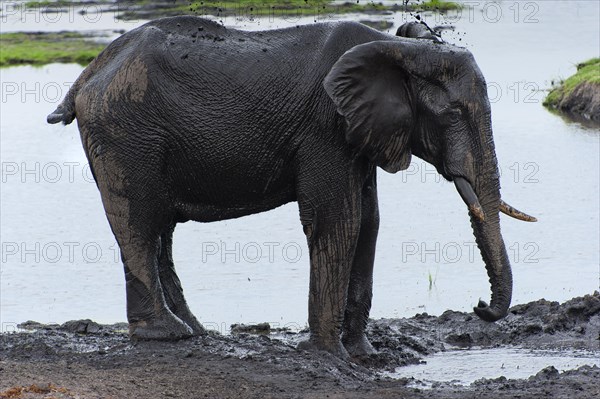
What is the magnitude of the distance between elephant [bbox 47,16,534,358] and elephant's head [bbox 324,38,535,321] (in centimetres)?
1

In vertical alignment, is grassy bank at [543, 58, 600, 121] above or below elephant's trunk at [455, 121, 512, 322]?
above

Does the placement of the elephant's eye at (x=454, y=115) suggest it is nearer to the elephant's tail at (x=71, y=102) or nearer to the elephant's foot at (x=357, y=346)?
the elephant's foot at (x=357, y=346)

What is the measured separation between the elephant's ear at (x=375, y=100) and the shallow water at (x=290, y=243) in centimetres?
345

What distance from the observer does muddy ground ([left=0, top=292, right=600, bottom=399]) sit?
10.9 m

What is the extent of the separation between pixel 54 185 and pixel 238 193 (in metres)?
12.6

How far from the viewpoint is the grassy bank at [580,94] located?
29.4 m

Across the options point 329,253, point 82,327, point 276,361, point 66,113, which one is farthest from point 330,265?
point 82,327

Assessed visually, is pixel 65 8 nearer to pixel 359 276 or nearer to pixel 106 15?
pixel 106 15

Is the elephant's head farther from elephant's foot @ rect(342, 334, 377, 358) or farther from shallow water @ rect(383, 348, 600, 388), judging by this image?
elephant's foot @ rect(342, 334, 377, 358)

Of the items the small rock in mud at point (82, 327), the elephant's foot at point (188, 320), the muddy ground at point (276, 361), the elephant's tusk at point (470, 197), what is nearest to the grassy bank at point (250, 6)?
the small rock in mud at point (82, 327)

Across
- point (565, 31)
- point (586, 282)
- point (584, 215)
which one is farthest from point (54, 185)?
point (565, 31)

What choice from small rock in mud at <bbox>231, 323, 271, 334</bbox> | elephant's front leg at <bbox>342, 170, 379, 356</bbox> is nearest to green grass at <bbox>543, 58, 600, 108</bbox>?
small rock in mud at <bbox>231, 323, 271, 334</bbox>

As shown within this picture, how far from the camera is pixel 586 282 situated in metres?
16.2

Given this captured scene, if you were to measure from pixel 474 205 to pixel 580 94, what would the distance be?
→ 63.5 feet
